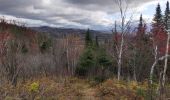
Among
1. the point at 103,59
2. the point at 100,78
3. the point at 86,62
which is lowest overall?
the point at 100,78

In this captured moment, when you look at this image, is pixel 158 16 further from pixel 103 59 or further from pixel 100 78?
pixel 100 78

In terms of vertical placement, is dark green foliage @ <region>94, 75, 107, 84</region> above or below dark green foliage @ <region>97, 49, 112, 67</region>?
below

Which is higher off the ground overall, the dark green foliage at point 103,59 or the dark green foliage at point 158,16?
the dark green foliage at point 158,16

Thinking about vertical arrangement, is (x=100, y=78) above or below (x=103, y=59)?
below

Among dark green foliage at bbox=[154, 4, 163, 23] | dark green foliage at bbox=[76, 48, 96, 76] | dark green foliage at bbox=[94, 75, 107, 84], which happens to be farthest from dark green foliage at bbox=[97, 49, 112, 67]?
dark green foliage at bbox=[154, 4, 163, 23]

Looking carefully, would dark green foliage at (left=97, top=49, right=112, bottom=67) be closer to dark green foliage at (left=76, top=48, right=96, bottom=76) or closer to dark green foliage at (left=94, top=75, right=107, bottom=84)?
dark green foliage at (left=76, top=48, right=96, bottom=76)

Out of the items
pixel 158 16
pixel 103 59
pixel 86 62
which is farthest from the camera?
pixel 158 16

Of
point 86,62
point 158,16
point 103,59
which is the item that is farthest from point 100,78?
point 158,16

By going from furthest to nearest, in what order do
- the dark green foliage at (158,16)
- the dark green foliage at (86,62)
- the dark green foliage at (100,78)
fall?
the dark green foliage at (158,16) → the dark green foliage at (86,62) → the dark green foliage at (100,78)

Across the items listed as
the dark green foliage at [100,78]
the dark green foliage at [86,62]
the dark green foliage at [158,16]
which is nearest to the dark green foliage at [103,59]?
the dark green foliage at [86,62]

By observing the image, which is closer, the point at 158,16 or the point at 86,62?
the point at 86,62

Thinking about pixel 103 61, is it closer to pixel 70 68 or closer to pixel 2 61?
pixel 70 68

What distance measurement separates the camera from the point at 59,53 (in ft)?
129

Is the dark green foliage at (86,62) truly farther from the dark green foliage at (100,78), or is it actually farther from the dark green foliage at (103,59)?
the dark green foliage at (100,78)
